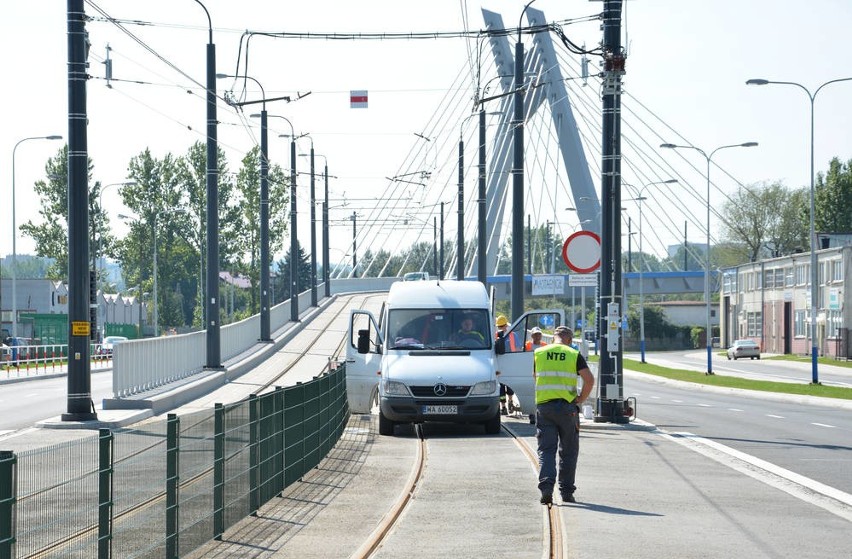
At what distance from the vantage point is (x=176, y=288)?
15675 cm

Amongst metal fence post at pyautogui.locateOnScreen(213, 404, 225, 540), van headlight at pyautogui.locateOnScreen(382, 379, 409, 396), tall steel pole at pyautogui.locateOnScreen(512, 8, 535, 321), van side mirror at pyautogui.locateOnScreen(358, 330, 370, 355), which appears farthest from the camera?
tall steel pole at pyautogui.locateOnScreen(512, 8, 535, 321)

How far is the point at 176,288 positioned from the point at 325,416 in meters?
141

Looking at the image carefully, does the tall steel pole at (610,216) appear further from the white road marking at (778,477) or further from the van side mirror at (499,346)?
the van side mirror at (499,346)

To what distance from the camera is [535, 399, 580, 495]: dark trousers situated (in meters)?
13.6

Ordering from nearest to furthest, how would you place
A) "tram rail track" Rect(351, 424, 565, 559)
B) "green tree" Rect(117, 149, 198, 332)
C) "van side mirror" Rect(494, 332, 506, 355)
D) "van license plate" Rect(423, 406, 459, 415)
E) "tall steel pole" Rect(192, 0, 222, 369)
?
"tram rail track" Rect(351, 424, 565, 559)
"van license plate" Rect(423, 406, 459, 415)
"van side mirror" Rect(494, 332, 506, 355)
"tall steel pole" Rect(192, 0, 222, 369)
"green tree" Rect(117, 149, 198, 332)

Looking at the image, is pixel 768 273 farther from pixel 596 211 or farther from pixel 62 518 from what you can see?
pixel 62 518

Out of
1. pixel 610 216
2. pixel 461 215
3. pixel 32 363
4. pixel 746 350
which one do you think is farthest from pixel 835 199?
pixel 610 216

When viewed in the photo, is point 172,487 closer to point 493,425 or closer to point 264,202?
point 493,425

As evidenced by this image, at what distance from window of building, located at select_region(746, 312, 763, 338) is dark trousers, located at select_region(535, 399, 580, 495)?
89633 millimetres

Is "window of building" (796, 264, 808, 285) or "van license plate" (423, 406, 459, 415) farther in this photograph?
"window of building" (796, 264, 808, 285)

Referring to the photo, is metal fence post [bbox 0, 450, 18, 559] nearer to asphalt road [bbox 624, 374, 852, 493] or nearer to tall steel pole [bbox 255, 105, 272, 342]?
asphalt road [bbox 624, 374, 852, 493]

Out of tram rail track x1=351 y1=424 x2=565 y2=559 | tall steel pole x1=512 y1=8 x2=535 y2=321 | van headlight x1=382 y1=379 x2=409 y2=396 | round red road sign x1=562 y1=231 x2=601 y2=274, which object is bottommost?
tram rail track x1=351 y1=424 x2=565 y2=559

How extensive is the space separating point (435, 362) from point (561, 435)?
839 centimetres

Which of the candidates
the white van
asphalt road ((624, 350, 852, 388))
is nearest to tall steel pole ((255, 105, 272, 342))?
asphalt road ((624, 350, 852, 388))
